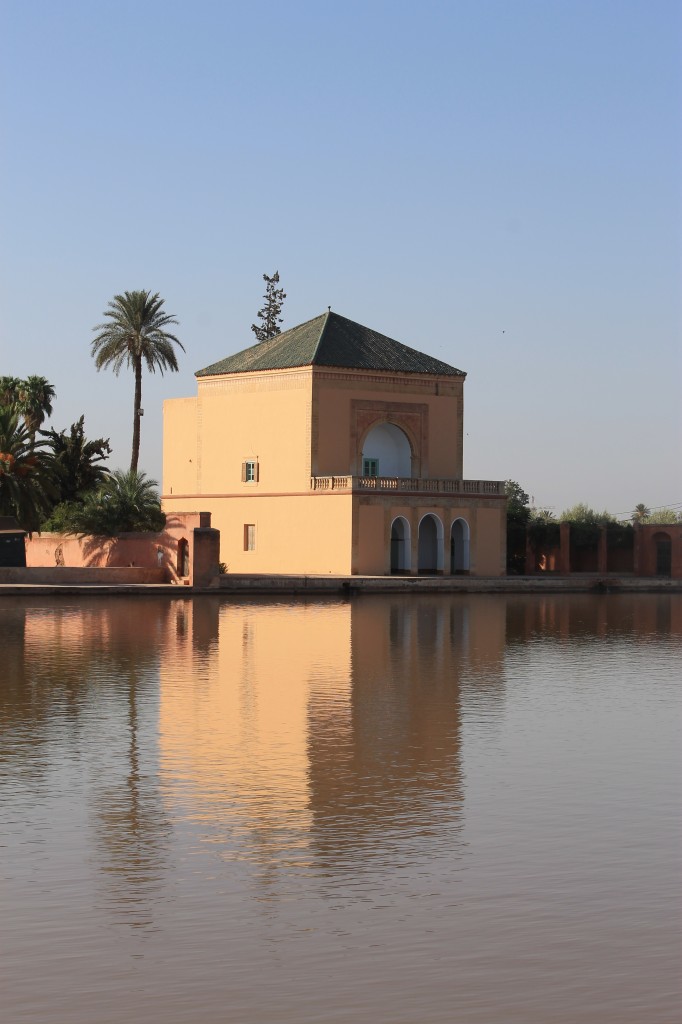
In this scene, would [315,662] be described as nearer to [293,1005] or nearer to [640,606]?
[293,1005]

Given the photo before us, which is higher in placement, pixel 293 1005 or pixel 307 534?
pixel 307 534

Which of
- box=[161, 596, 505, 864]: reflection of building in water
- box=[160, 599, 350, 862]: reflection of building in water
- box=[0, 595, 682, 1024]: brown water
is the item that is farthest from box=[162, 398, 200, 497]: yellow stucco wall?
box=[0, 595, 682, 1024]: brown water

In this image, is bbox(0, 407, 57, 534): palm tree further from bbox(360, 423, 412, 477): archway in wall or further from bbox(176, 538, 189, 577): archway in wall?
bbox(360, 423, 412, 477): archway in wall

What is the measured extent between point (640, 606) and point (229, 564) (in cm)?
1383

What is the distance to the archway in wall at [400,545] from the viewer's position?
42906 mm

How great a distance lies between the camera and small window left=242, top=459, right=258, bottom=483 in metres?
44.9

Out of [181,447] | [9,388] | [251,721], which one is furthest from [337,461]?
[251,721]

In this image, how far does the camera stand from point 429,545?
1747 inches

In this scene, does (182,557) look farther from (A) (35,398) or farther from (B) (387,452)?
(A) (35,398)

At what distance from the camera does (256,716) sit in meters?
15.2

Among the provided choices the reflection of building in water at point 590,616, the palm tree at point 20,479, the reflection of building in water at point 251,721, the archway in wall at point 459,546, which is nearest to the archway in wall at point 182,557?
the palm tree at point 20,479

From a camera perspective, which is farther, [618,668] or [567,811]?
[618,668]

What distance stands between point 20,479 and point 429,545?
42.4 ft

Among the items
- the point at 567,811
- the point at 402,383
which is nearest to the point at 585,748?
the point at 567,811
